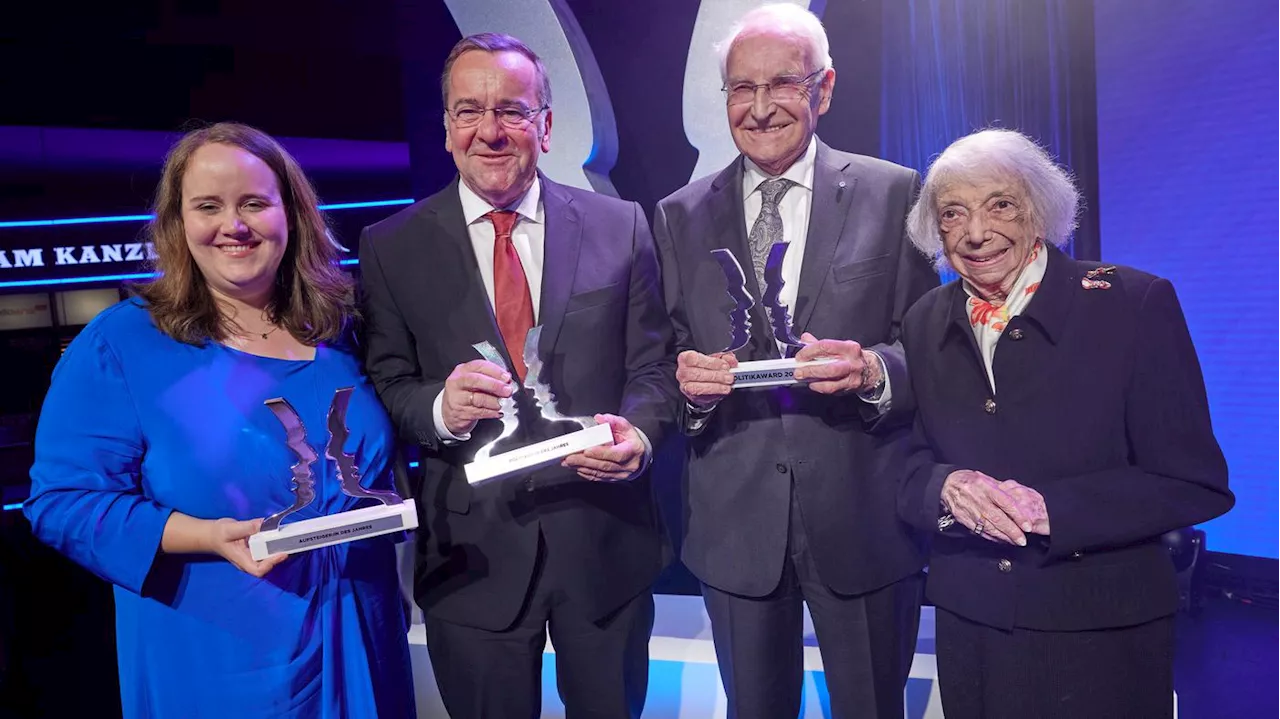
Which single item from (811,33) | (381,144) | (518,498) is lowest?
(518,498)

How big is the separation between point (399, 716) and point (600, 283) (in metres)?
1.14

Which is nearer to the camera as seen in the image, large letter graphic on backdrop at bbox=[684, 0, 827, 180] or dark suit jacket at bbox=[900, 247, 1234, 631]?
dark suit jacket at bbox=[900, 247, 1234, 631]

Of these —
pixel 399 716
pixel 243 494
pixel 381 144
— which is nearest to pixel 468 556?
pixel 399 716

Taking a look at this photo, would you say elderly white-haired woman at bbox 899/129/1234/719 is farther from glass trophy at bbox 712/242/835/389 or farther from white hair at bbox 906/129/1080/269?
glass trophy at bbox 712/242/835/389

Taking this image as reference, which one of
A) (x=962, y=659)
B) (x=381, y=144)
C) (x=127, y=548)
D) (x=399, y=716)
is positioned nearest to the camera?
(x=127, y=548)

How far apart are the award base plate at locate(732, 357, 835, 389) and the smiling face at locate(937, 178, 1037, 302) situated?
1.19ft

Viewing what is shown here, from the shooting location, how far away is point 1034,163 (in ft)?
5.98

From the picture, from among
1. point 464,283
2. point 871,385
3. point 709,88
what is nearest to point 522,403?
point 464,283

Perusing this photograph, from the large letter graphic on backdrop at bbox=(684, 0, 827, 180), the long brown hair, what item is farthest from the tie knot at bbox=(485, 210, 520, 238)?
the large letter graphic on backdrop at bbox=(684, 0, 827, 180)

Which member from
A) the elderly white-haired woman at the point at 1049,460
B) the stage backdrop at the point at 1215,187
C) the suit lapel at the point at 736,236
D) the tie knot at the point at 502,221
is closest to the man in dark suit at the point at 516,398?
the tie knot at the point at 502,221

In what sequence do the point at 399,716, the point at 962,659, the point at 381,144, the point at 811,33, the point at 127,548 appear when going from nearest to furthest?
the point at 127,548 → the point at 962,659 → the point at 399,716 → the point at 811,33 → the point at 381,144

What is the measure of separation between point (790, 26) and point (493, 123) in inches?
31.5

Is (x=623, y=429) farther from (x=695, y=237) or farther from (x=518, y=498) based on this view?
(x=695, y=237)

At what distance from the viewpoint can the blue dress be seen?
1779 millimetres
